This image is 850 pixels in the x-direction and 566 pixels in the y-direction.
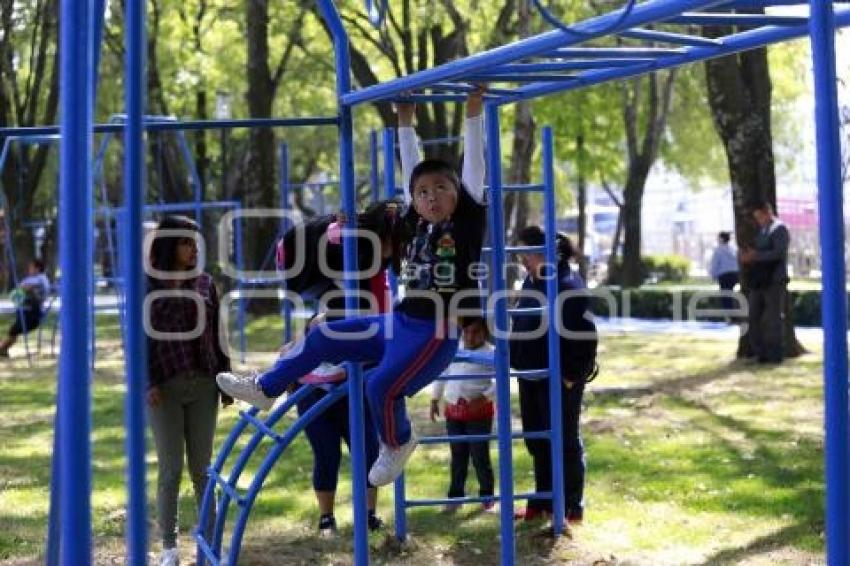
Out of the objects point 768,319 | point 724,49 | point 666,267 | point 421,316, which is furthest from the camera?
point 666,267


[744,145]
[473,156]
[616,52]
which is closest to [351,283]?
[473,156]

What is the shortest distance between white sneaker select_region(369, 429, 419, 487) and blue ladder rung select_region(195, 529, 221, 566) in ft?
2.73

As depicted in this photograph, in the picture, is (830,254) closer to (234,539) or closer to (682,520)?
(234,539)

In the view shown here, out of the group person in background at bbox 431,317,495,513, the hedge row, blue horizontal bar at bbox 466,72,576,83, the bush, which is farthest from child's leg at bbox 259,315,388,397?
the bush

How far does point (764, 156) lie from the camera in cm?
1345

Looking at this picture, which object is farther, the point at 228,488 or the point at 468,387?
the point at 468,387

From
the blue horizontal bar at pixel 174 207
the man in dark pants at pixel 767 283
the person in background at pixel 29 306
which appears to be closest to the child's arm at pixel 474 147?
the blue horizontal bar at pixel 174 207

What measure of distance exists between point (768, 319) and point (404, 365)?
31.4 ft

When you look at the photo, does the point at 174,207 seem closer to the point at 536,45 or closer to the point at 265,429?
the point at 265,429

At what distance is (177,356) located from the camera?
5.31 m

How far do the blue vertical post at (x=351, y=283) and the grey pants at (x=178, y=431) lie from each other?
97 centimetres

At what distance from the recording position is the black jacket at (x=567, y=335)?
6148 mm

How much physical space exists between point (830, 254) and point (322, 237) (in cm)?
268

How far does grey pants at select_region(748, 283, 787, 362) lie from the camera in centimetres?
1304
